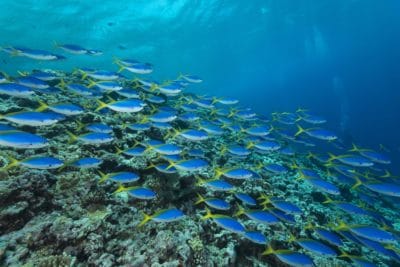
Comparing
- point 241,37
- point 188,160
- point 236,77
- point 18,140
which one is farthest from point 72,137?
point 236,77

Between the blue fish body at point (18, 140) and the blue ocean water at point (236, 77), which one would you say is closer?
the blue fish body at point (18, 140)

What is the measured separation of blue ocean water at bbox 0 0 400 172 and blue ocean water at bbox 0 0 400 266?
9.6 inches

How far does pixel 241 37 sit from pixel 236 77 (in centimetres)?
4384

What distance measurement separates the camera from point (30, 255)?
380 centimetres

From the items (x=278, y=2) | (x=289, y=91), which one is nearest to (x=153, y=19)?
(x=278, y=2)

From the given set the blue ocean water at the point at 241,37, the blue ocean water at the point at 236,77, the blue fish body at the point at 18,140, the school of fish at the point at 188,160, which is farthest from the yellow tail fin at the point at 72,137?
the blue ocean water at the point at 241,37

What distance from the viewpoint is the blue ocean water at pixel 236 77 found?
17.6 ft

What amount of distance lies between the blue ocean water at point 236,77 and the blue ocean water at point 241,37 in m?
0.25

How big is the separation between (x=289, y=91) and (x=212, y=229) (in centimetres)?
9926

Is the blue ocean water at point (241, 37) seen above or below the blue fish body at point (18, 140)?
above

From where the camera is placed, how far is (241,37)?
52.2 m

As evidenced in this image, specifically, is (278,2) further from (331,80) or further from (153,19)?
(331,80)

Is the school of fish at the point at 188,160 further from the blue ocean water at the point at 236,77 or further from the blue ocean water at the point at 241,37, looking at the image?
the blue ocean water at the point at 241,37

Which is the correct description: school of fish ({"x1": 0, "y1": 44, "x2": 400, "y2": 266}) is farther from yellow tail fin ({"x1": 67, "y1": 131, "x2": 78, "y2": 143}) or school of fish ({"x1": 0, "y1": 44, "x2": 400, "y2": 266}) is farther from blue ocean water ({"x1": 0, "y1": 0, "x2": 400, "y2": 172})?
blue ocean water ({"x1": 0, "y1": 0, "x2": 400, "y2": 172})
